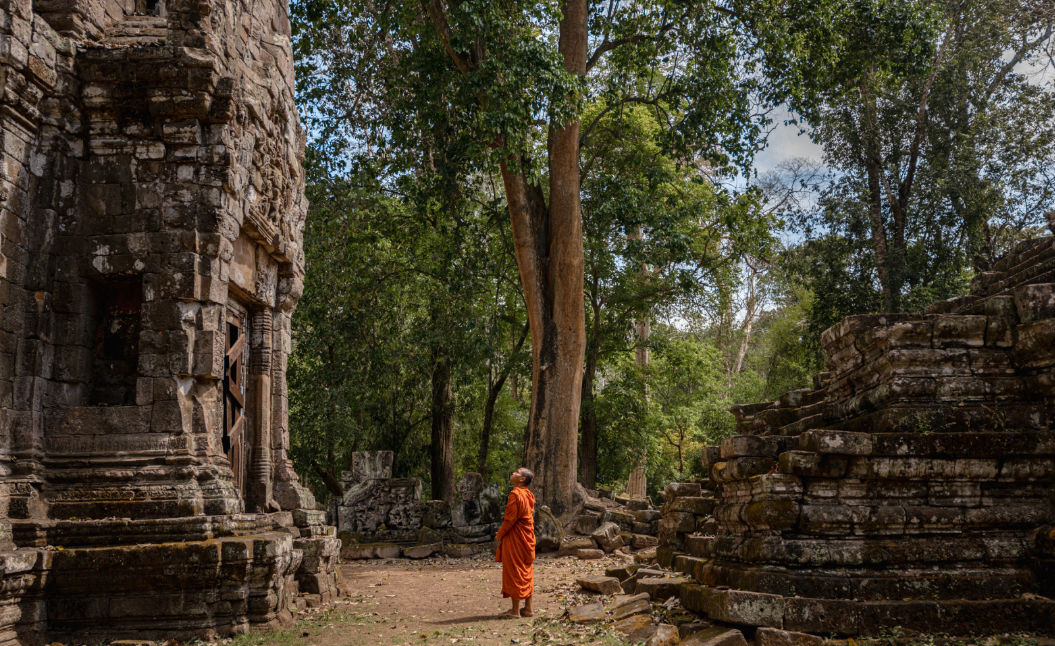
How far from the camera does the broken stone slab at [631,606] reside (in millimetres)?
7227

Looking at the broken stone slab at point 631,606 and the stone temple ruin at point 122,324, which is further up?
the stone temple ruin at point 122,324

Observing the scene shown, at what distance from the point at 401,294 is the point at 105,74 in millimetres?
13411

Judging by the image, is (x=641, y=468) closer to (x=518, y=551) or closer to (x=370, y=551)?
(x=370, y=551)

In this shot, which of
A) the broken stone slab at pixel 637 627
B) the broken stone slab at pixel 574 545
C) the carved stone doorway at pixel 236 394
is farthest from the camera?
the broken stone slab at pixel 574 545

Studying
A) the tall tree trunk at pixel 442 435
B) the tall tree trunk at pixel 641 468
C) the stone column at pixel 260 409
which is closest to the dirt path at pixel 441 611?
the stone column at pixel 260 409

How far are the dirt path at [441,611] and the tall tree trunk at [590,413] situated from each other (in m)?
7.39

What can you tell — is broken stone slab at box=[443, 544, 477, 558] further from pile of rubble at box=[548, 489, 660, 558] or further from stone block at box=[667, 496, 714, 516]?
stone block at box=[667, 496, 714, 516]

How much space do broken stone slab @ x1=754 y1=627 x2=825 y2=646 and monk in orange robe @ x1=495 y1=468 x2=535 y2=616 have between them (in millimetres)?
3559

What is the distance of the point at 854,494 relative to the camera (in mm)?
5820

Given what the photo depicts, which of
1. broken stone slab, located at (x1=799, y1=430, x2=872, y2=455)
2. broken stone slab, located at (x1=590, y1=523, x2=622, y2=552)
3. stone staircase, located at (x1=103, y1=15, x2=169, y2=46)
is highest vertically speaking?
stone staircase, located at (x1=103, y1=15, x2=169, y2=46)

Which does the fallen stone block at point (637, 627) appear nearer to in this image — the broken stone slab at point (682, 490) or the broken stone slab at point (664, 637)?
the broken stone slab at point (664, 637)

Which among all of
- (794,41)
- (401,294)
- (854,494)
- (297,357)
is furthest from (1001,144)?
(297,357)

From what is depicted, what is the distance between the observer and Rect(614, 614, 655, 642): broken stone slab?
6535mm

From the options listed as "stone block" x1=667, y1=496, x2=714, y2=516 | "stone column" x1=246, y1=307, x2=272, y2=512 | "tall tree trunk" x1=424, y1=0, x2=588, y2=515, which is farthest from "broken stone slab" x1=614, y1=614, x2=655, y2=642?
"tall tree trunk" x1=424, y1=0, x2=588, y2=515
